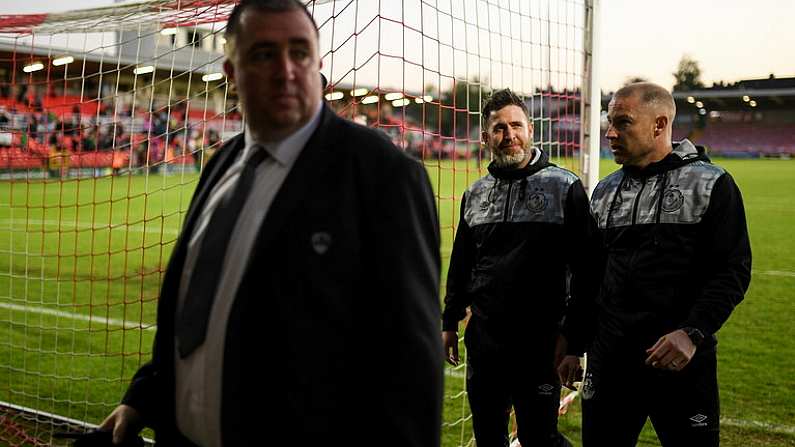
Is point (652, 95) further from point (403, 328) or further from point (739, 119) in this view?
point (739, 119)

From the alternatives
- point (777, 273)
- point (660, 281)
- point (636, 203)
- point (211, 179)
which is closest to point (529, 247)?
point (636, 203)

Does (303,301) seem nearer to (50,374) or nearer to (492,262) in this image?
(492,262)

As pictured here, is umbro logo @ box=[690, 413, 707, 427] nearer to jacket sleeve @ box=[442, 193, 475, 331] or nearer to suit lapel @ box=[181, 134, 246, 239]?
jacket sleeve @ box=[442, 193, 475, 331]

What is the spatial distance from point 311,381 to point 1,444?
3517 mm

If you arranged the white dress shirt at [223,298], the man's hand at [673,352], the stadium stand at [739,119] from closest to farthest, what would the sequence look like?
the white dress shirt at [223,298], the man's hand at [673,352], the stadium stand at [739,119]

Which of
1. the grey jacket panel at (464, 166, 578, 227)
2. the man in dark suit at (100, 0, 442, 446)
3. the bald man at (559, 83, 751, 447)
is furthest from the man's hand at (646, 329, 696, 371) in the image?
the man in dark suit at (100, 0, 442, 446)

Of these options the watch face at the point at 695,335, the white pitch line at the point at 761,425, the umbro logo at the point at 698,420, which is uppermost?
the watch face at the point at 695,335

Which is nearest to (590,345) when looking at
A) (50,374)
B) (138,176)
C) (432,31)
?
(432,31)

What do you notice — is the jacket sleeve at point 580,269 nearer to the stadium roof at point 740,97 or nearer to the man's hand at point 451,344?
the man's hand at point 451,344

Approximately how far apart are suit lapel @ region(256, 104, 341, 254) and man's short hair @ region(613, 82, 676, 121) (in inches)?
69.2

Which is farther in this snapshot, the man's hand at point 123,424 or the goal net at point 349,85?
the goal net at point 349,85

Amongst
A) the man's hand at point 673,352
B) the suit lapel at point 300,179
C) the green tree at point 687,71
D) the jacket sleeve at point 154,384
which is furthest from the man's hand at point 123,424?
the green tree at point 687,71

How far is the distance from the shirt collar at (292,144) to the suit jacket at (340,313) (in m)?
0.05

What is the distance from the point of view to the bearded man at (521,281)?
3.07m
